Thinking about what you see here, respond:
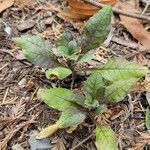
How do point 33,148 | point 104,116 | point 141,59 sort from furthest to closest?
point 141,59 < point 104,116 < point 33,148

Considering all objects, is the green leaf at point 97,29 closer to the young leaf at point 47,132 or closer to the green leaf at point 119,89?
the green leaf at point 119,89

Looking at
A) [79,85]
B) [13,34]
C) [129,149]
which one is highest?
[13,34]

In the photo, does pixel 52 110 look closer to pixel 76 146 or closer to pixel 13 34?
pixel 76 146

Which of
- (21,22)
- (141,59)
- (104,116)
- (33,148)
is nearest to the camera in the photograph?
(33,148)

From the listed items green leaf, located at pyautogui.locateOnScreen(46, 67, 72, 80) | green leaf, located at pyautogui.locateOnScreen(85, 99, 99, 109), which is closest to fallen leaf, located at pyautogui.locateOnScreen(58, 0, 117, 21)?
green leaf, located at pyautogui.locateOnScreen(46, 67, 72, 80)

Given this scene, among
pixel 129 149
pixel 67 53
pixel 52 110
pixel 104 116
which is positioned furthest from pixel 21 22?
pixel 129 149

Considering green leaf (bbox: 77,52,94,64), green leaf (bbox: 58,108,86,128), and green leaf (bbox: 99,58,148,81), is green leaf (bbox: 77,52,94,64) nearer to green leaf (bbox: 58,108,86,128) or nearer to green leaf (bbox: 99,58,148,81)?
green leaf (bbox: 99,58,148,81)

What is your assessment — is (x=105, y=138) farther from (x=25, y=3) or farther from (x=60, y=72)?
(x=25, y=3)

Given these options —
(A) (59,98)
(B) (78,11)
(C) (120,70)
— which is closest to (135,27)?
(B) (78,11)
